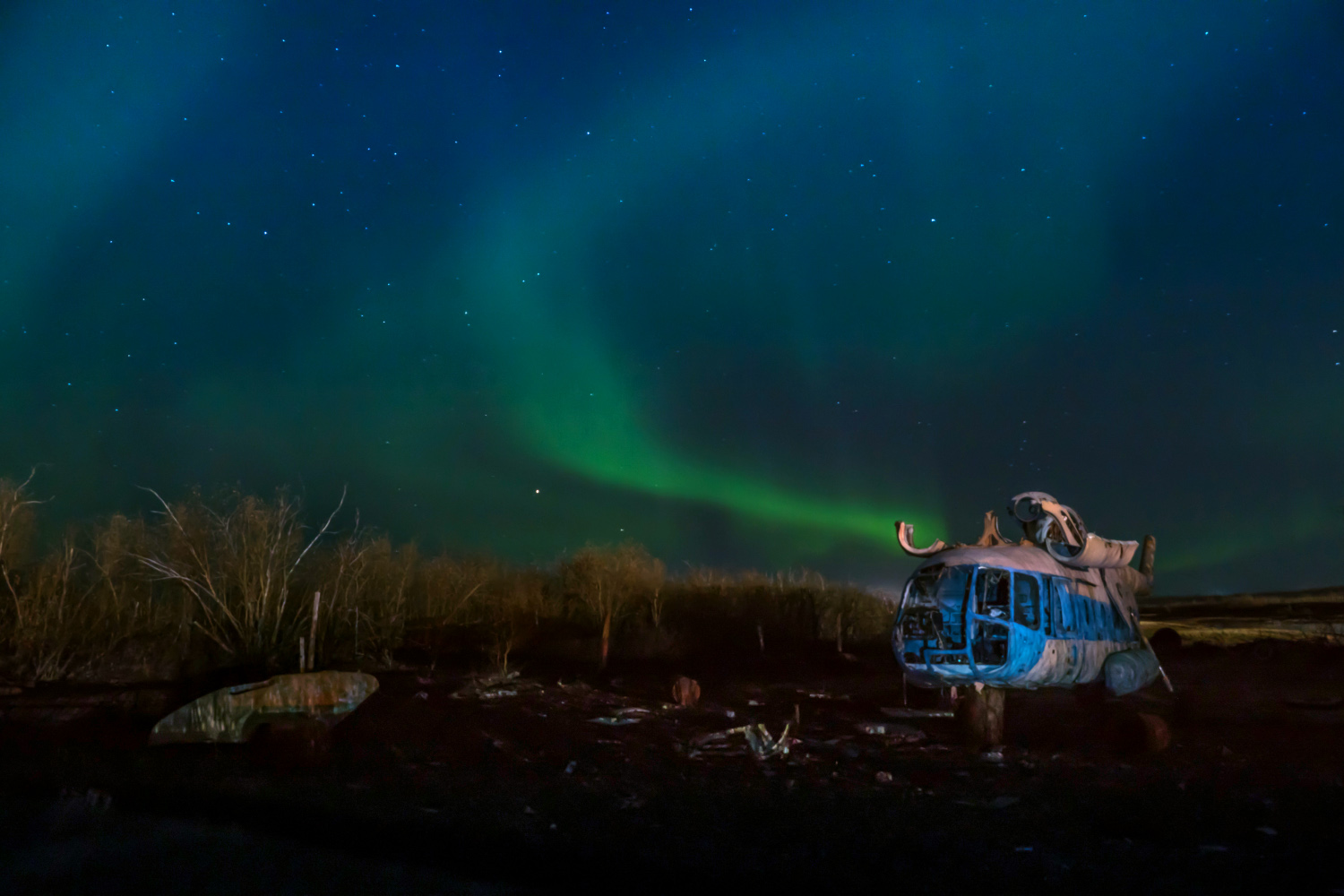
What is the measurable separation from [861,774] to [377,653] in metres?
19.5

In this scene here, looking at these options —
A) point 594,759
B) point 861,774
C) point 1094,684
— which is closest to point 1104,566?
point 1094,684

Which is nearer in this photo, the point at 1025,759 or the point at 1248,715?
the point at 1025,759

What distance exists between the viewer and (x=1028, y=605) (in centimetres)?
1332

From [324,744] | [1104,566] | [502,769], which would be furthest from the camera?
[1104,566]

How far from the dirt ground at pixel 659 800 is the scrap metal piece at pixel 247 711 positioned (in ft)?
1.37

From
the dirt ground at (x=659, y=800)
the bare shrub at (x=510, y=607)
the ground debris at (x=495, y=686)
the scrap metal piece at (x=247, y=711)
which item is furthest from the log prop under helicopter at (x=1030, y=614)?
the bare shrub at (x=510, y=607)

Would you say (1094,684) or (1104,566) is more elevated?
(1104,566)

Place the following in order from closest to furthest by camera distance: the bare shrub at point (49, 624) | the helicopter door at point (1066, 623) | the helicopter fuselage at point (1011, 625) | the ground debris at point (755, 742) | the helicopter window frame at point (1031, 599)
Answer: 1. the helicopter fuselage at point (1011, 625)
2. the helicopter window frame at point (1031, 599)
3. the helicopter door at point (1066, 623)
4. the ground debris at point (755, 742)
5. the bare shrub at point (49, 624)

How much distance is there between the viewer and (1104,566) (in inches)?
609

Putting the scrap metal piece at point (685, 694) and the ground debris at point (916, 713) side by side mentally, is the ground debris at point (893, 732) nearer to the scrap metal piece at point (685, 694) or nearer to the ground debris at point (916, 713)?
the ground debris at point (916, 713)

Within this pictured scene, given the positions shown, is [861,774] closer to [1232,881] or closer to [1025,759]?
[1025,759]

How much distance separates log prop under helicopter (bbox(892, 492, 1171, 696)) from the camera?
494 inches

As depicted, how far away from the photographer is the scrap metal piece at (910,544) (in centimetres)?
1511

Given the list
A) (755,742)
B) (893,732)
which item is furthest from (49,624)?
(893,732)
